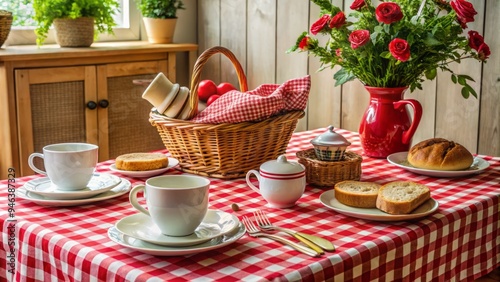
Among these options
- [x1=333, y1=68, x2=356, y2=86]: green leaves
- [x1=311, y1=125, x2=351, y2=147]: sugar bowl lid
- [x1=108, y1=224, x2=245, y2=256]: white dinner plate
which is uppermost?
[x1=333, y1=68, x2=356, y2=86]: green leaves

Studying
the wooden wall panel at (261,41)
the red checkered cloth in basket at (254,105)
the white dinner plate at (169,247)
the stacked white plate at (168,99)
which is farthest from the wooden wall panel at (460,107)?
the white dinner plate at (169,247)

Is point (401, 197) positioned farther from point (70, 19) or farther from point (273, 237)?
point (70, 19)

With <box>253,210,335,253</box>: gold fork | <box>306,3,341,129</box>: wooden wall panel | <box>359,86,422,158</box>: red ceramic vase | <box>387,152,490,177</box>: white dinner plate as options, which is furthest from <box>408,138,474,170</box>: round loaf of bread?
<box>306,3,341,129</box>: wooden wall panel

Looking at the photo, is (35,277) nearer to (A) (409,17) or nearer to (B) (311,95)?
(A) (409,17)

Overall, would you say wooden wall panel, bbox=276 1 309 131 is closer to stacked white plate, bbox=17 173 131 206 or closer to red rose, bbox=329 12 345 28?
red rose, bbox=329 12 345 28

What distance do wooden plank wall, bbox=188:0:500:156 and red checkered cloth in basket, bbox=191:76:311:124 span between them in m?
0.71

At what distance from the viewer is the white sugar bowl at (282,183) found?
4.57 feet

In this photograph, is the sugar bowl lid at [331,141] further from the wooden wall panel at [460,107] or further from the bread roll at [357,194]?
the wooden wall panel at [460,107]

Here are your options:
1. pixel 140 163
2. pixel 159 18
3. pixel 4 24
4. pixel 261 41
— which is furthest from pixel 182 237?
pixel 159 18

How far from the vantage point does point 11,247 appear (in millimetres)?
1325

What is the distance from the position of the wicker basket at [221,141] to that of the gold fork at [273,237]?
0.31 m

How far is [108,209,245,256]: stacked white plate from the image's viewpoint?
113cm

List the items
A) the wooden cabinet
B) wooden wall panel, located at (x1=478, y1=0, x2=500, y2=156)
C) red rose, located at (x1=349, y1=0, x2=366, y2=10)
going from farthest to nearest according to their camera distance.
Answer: the wooden cabinet, wooden wall panel, located at (x1=478, y1=0, x2=500, y2=156), red rose, located at (x1=349, y1=0, x2=366, y2=10)

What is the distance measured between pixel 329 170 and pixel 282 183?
0.71 feet
